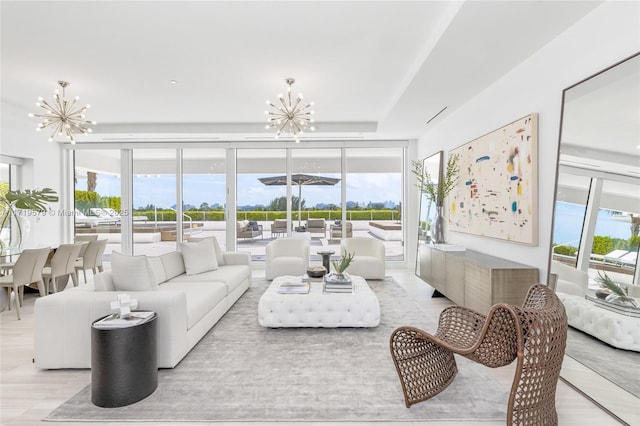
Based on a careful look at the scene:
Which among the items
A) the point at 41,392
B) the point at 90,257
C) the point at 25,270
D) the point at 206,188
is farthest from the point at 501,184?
the point at 90,257

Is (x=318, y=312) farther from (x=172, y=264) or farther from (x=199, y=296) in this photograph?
(x=172, y=264)

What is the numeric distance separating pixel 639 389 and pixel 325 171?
20.6ft

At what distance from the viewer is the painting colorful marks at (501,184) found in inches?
130

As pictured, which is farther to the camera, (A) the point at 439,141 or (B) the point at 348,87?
(A) the point at 439,141

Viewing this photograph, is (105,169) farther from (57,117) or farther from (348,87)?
(348,87)

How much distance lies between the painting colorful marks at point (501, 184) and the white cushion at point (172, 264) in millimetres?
3949

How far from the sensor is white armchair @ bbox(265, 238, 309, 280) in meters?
5.79

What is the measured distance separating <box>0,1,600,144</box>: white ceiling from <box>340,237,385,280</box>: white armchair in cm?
224

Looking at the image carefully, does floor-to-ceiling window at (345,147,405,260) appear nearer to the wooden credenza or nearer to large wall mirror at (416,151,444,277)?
large wall mirror at (416,151,444,277)

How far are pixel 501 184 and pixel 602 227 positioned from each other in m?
1.54

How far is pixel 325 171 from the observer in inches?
304

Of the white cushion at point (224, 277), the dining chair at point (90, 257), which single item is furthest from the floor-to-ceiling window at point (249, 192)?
the white cushion at point (224, 277)

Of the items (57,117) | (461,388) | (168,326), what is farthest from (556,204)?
(57,117)

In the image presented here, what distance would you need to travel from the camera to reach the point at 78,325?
2.70 meters
